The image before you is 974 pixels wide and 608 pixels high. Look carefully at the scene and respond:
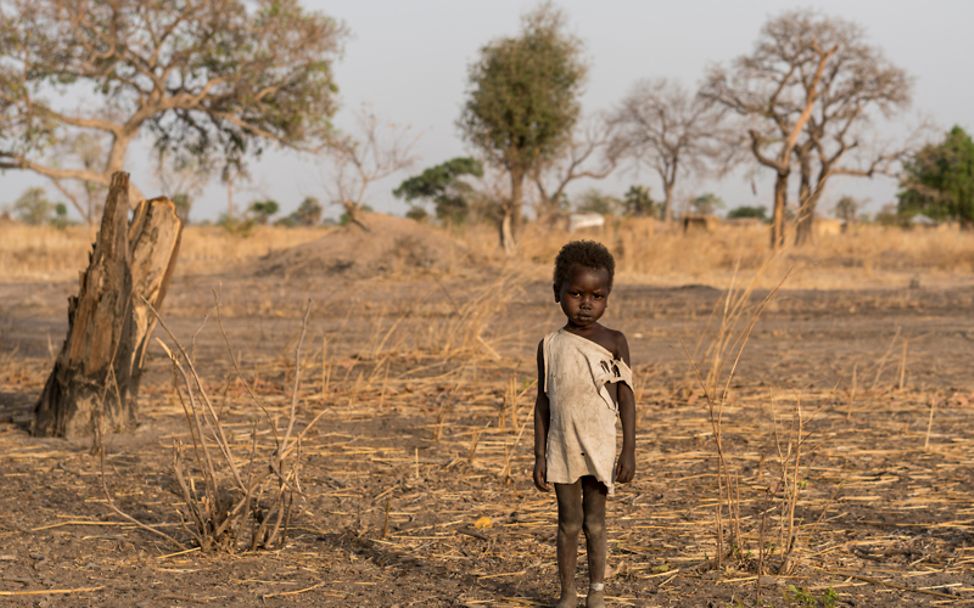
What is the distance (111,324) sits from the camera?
5.34 m

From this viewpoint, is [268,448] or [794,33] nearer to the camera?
[268,448]

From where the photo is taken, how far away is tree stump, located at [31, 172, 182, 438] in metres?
5.34

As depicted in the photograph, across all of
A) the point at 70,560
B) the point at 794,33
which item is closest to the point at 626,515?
the point at 70,560

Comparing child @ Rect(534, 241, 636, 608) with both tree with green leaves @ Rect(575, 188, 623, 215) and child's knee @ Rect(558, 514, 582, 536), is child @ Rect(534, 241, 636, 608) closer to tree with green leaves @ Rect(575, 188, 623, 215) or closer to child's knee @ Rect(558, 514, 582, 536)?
child's knee @ Rect(558, 514, 582, 536)

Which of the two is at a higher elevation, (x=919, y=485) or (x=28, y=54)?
(x=28, y=54)

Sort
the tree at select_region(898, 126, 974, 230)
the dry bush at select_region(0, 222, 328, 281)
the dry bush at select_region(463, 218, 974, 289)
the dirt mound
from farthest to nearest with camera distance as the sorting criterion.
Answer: the tree at select_region(898, 126, 974, 230), the dry bush at select_region(0, 222, 328, 281), the dirt mound, the dry bush at select_region(463, 218, 974, 289)

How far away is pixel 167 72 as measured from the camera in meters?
21.6

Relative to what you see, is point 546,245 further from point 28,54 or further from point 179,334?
A: point 28,54

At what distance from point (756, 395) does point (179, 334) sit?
627 centimetres

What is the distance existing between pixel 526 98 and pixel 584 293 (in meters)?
27.2

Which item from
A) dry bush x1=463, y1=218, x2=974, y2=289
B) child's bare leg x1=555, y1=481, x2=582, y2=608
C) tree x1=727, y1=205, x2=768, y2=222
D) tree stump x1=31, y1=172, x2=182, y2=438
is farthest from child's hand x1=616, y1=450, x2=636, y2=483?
tree x1=727, y1=205, x2=768, y2=222

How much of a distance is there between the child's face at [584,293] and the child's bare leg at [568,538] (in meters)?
0.47

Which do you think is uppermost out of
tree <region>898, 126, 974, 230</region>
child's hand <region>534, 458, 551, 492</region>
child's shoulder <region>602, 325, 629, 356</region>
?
tree <region>898, 126, 974, 230</region>

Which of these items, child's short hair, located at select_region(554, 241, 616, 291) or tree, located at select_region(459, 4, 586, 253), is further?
tree, located at select_region(459, 4, 586, 253)
